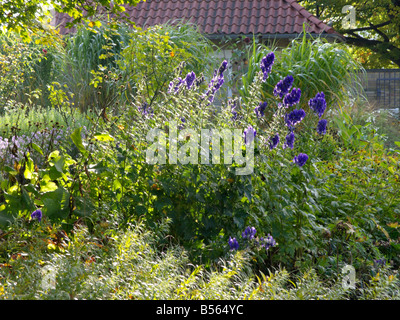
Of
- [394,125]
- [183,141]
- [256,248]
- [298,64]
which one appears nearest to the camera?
[256,248]

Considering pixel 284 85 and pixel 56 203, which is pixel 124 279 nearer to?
pixel 56 203

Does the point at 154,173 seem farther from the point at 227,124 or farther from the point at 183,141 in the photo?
the point at 227,124

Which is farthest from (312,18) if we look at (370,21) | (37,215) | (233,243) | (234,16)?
(370,21)

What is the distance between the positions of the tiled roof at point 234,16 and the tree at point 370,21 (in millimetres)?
8403

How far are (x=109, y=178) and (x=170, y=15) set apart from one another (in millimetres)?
10605

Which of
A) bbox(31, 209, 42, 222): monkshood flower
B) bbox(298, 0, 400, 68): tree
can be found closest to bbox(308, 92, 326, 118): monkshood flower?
bbox(31, 209, 42, 222): monkshood flower

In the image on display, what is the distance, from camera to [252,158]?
300 cm

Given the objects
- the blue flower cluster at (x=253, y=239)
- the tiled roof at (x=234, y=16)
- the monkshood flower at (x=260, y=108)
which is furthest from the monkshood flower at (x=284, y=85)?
the tiled roof at (x=234, y=16)

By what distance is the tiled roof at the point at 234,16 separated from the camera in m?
11.9

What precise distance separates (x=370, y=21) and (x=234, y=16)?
1295cm

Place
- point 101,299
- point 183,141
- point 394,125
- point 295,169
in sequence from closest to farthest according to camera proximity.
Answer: point 101,299
point 183,141
point 295,169
point 394,125

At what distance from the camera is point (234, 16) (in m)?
12.6
